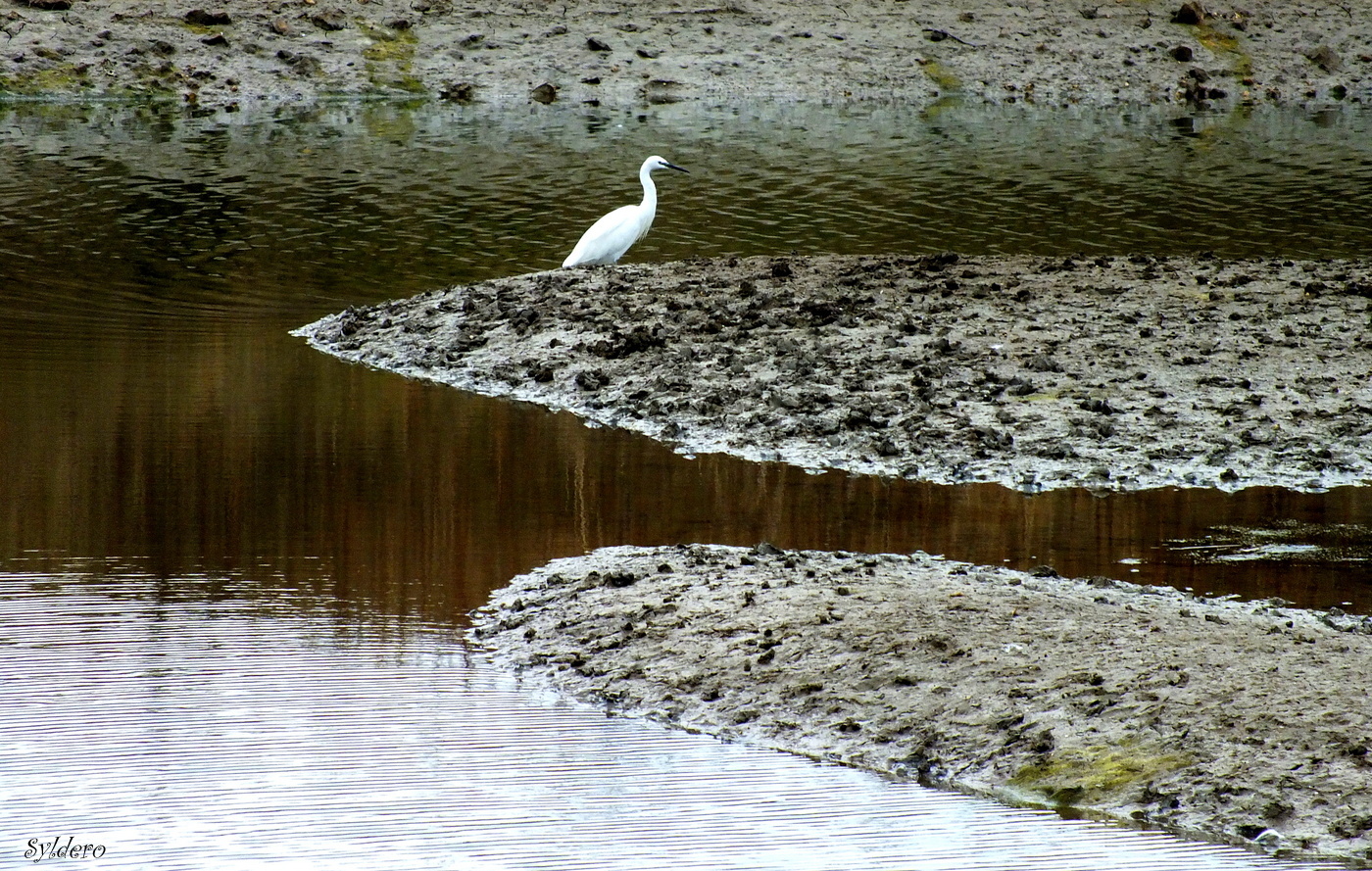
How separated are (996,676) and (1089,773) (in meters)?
0.61

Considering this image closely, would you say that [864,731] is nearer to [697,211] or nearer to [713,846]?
[713,846]

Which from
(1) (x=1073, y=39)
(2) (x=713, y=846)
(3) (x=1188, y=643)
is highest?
(1) (x=1073, y=39)

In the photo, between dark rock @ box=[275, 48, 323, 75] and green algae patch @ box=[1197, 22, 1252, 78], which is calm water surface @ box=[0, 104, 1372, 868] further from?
green algae patch @ box=[1197, 22, 1252, 78]

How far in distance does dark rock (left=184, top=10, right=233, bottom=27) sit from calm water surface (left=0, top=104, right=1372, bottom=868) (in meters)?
16.4

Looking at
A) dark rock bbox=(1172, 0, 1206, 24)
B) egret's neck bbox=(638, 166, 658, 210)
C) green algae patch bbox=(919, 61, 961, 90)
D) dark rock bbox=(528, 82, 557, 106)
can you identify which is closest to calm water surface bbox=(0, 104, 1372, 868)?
egret's neck bbox=(638, 166, 658, 210)

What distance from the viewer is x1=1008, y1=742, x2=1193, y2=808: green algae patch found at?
4828 mm

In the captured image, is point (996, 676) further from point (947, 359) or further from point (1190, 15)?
point (1190, 15)

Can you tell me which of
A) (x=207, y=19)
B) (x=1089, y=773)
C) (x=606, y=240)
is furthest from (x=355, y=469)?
(x=207, y=19)

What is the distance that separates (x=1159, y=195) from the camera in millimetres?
20406

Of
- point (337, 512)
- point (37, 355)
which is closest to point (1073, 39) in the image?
point (37, 355)

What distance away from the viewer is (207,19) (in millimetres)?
33500

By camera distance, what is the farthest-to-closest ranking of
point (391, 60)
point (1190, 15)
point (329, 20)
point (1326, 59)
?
1. point (1190, 15)
2. point (1326, 59)
3. point (329, 20)
4. point (391, 60)

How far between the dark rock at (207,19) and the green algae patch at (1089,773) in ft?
104

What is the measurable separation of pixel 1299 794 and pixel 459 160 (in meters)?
20.0
